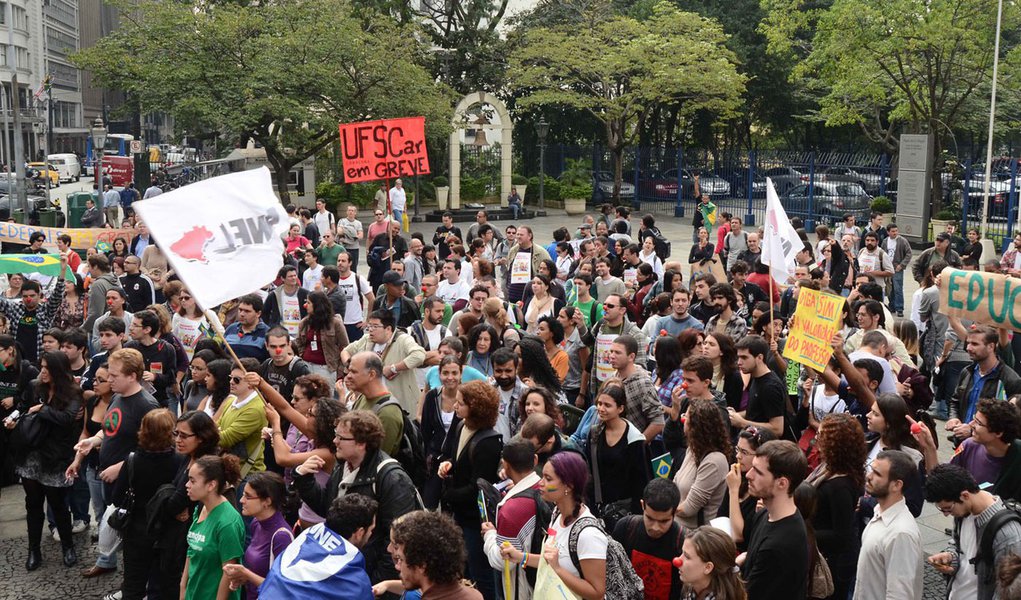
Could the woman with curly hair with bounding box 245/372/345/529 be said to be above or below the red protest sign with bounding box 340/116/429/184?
below

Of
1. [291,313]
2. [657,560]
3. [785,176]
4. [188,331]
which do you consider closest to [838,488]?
[657,560]

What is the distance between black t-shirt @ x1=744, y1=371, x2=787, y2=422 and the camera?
7227 mm

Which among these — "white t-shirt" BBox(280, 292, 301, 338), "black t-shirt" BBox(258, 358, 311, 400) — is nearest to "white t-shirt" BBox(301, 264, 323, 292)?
"white t-shirt" BBox(280, 292, 301, 338)

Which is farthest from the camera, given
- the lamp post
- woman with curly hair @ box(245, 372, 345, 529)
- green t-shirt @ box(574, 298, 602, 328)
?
the lamp post

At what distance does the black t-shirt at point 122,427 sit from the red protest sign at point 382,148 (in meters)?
7.99

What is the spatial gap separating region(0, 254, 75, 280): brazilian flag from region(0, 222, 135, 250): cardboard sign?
11.1ft

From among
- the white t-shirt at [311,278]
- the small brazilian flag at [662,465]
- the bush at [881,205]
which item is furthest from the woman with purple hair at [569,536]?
the bush at [881,205]

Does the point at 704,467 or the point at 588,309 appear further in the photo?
the point at 588,309

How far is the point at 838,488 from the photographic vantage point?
18.9ft

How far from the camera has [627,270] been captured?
13.6m

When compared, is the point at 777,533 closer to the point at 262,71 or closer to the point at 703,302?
the point at 703,302

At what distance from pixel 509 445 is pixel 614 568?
3.07 feet

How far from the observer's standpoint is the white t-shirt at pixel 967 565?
534 cm

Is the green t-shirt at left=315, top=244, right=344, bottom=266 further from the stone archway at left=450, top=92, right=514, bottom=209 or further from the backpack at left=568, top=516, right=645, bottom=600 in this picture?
the stone archway at left=450, top=92, right=514, bottom=209
